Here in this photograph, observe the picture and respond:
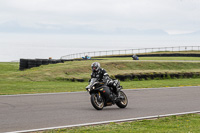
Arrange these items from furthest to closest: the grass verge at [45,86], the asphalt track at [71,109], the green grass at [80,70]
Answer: the green grass at [80,70] → the grass verge at [45,86] → the asphalt track at [71,109]

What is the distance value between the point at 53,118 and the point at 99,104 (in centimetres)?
221

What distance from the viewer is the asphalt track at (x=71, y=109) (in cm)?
941

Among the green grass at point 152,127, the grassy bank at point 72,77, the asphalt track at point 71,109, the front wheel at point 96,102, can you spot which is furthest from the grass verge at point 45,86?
the green grass at point 152,127

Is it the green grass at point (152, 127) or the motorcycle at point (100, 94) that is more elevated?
the motorcycle at point (100, 94)

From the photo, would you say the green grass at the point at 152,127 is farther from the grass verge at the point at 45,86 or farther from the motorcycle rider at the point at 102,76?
the grass verge at the point at 45,86

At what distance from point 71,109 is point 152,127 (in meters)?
3.80

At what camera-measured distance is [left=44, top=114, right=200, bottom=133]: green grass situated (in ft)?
26.4

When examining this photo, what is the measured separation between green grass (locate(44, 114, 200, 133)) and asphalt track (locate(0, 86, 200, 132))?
0.91 meters

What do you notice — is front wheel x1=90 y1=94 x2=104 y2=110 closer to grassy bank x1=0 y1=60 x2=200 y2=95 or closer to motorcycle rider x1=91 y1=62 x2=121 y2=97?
motorcycle rider x1=91 y1=62 x2=121 y2=97

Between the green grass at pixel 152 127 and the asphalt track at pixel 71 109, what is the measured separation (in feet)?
2.98

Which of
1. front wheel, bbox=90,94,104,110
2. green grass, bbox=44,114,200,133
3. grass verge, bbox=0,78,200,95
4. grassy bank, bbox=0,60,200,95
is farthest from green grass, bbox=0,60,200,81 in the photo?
green grass, bbox=44,114,200,133

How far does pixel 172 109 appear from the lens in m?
12.2

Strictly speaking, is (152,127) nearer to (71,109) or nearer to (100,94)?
(100,94)

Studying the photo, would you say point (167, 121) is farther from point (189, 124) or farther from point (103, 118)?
point (103, 118)
